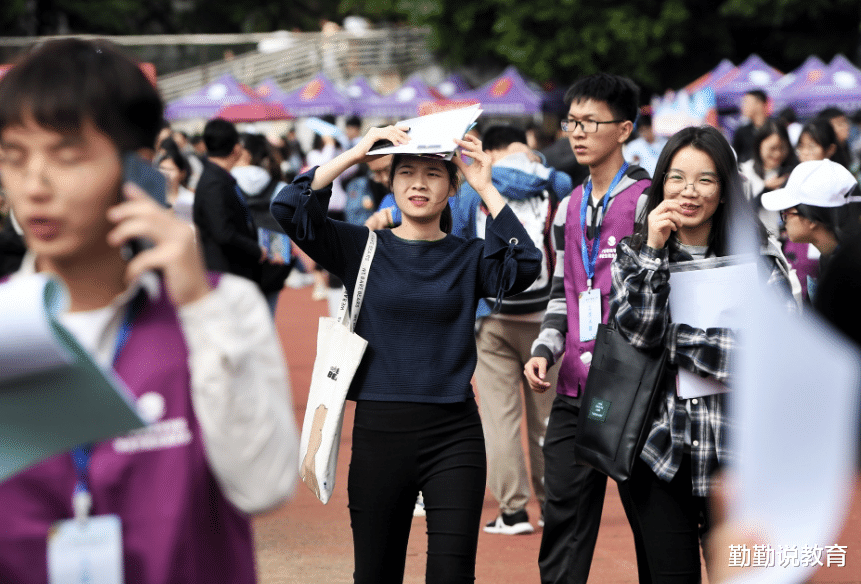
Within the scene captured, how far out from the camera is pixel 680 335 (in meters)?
3.83

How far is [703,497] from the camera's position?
3820 mm

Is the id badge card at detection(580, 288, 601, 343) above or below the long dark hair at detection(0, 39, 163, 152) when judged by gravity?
below

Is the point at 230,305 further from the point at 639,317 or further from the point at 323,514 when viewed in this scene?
the point at 323,514

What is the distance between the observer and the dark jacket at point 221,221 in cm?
782

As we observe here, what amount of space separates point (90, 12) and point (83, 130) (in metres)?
41.5

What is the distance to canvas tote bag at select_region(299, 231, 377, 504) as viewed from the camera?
3.98 metres

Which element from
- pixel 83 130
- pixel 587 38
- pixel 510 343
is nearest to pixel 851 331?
pixel 83 130

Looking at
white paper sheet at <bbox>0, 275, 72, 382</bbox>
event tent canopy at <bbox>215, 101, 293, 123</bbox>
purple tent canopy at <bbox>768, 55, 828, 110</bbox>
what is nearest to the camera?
white paper sheet at <bbox>0, 275, 72, 382</bbox>

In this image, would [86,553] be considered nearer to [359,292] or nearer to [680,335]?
[359,292]

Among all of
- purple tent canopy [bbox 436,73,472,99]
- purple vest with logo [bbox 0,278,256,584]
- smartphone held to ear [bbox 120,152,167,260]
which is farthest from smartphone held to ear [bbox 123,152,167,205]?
purple tent canopy [bbox 436,73,472,99]

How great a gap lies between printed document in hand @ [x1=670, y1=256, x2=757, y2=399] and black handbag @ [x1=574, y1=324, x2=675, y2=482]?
0.34 ft

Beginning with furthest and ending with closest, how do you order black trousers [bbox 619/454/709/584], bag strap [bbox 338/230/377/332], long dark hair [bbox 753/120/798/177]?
1. long dark hair [bbox 753/120/798/177]
2. bag strap [bbox 338/230/377/332]
3. black trousers [bbox 619/454/709/584]

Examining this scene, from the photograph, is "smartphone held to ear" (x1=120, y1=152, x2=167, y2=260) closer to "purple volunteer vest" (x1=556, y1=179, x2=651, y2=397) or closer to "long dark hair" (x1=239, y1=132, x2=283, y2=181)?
"purple volunteer vest" (x1=556, y1=179, x2=651, y2=397)

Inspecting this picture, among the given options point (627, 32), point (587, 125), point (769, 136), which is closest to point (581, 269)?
point (587, 125)
